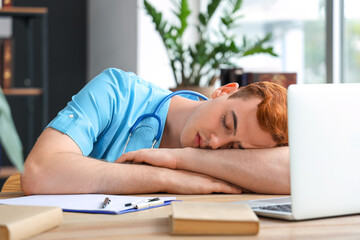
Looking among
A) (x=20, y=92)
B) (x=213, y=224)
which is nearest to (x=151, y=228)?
(x=213, y=224)

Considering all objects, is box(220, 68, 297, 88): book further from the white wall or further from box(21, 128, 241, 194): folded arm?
box(21, 128, 241, 194): folded arm

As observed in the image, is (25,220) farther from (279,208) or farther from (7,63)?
(7,63)

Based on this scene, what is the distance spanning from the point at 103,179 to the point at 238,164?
12.0 inches

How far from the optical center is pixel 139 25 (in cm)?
424

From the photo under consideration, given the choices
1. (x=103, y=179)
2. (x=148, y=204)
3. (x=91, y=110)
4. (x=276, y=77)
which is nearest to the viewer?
(x=148, y=204)

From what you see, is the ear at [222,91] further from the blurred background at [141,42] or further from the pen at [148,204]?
the blurred background at [141,42]

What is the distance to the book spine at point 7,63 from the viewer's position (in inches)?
153

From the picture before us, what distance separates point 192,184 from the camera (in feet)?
4.14

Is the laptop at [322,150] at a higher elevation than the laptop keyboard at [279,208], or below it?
higher

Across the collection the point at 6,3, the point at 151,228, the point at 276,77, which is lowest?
the point at 151,228

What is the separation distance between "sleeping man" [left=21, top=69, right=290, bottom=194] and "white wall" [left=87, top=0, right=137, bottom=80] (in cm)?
285

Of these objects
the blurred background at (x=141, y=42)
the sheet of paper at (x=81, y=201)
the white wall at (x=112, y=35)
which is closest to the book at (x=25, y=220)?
the sheet of paper at (x=81, y=201)

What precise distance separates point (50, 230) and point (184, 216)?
20 cm

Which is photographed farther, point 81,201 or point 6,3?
→ point 6,3
